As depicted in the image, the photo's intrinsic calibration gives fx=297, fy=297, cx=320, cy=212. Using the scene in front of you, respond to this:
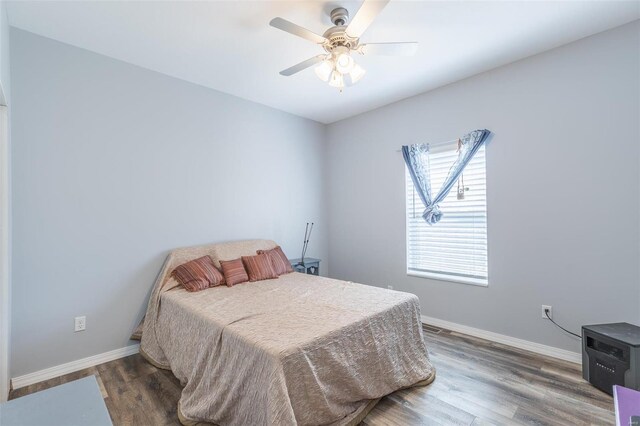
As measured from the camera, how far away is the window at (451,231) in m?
Result: 3.06

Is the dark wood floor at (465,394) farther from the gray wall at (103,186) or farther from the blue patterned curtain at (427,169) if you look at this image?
the blue patterned curtain at (427,169)

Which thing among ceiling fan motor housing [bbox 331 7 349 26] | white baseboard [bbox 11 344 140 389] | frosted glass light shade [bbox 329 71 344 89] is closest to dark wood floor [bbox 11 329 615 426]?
white baseboard [bbox 11 344 140 389]

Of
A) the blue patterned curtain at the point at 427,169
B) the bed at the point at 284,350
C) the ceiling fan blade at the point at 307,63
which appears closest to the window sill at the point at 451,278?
the blue patterned curtain at the point at 427,169

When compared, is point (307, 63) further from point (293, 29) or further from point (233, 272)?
point (233, 272)

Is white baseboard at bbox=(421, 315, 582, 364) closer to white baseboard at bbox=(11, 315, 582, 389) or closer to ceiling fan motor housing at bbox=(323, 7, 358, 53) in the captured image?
white baseboard at bbox=(11, 315, 582, 389)

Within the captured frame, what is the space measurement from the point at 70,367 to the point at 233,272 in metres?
1.44

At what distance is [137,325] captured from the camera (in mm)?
2758

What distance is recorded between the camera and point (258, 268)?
3113 millimetres

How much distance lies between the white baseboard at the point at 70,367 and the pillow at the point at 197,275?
78 cm

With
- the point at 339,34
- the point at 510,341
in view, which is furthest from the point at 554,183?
the point at 339,34

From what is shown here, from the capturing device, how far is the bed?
154 centimetres

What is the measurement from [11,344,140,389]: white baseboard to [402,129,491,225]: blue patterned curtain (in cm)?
326

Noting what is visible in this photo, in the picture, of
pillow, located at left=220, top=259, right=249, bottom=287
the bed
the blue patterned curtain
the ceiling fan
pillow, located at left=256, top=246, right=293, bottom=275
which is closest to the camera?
the bed

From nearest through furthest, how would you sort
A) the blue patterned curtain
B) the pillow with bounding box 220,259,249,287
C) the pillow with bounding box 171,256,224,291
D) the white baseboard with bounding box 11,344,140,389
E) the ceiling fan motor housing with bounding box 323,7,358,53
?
the ceiling fan motor housing with bounding box 323,7,358,53 < the white baseboard with bounding box 11,344,140,389 < the pillow with bounding box 171,256,224,291 < the pillow with bounding box 220,259,249,287 < the blue patterned curtain
